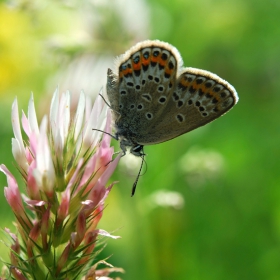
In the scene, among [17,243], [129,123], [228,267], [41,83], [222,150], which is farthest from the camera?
[41,83]

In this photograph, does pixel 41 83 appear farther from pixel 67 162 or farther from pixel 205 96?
pixel 67 162

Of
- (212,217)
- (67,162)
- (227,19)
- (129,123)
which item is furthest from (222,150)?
(67,162)

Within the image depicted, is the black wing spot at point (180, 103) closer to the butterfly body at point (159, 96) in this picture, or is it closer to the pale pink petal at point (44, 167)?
the butterfly body at point (159, 96)

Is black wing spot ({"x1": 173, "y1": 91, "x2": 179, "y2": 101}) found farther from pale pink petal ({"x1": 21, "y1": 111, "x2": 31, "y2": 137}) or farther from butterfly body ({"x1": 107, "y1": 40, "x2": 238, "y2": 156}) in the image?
pale pink petal ({"x1": 21, "y1": 111, "x2": 31, "y2": 137})

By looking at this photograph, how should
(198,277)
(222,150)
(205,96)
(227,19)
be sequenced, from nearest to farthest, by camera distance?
1. (205,96)
2. (198,277)
3. (222,150)
4. (227,19)

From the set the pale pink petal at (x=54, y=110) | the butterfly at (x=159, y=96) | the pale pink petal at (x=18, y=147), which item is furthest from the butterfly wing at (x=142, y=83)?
the pale pink petal at (x=18, y=147)

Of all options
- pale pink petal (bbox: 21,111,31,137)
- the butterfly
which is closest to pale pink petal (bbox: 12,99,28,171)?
pale pink petal (bbox: 21,111,31,137)
